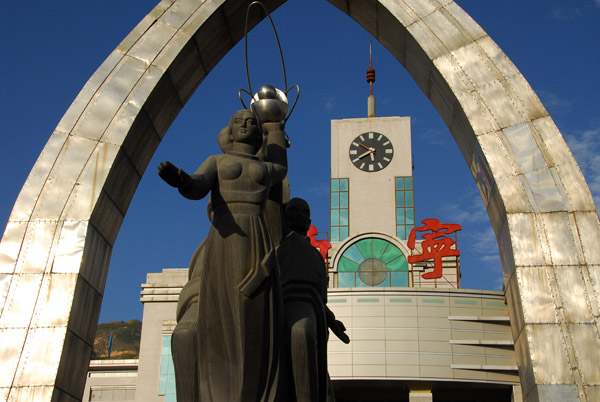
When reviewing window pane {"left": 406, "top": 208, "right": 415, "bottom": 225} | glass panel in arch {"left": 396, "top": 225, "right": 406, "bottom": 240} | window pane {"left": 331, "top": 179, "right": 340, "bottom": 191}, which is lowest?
glass panel in arch {"left": 396, "top": 225, "right": 406, "bottom": 240}

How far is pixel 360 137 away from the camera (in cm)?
4281

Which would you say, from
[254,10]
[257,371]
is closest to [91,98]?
[254,10]

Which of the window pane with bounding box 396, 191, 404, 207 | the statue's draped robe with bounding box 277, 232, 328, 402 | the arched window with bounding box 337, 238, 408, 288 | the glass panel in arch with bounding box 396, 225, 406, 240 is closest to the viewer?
the statue's draped robe with bounding box 277, 232, 328, 402

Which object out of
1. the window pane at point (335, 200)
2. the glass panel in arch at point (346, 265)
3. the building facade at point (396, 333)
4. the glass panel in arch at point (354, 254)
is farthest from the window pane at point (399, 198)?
the glass panel in arch at point (346, 265)

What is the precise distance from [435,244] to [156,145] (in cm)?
2564

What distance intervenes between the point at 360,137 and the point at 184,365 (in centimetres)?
3803

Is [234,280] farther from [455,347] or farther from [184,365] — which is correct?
[455,347]

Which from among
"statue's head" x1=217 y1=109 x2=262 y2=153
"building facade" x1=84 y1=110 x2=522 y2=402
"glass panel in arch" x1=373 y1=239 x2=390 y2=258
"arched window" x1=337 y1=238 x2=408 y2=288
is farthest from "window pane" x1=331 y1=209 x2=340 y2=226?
"statue's head" x1=217 y1=109 x2=262 y2=153

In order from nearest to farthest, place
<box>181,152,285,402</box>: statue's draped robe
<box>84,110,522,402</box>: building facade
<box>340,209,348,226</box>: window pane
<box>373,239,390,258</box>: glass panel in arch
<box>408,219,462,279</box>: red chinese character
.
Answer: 1. <box>181,152,285,402</box>: statue's draped robe
2. <box>84,110,522,402</box>: building facade
3. <box>408,219,462,279</box>: red chinese character
4. <box>373,239,390,258</box>: glass panel in arch
5. <box>340,209,348,226</box>: window pane

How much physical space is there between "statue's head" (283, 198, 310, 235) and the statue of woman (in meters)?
0.82

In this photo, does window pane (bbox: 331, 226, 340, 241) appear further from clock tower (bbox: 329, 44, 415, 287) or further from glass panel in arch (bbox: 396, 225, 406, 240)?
glass panel in arch (bbox: 396, 225, 406, 240)

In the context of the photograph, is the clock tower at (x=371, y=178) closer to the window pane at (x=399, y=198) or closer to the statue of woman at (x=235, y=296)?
the window pane at (x=399, y=198)

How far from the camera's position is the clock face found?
41969 millimetres

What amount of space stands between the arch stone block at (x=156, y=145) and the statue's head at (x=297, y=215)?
131 inches
